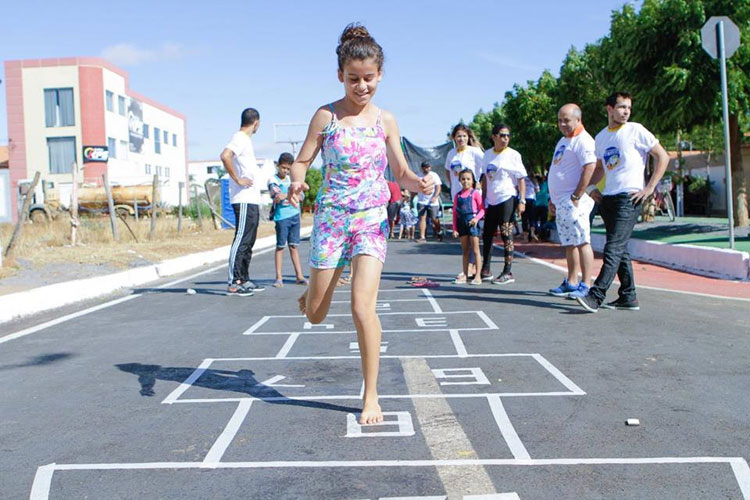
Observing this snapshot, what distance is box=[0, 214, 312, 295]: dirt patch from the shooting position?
11.1 metres

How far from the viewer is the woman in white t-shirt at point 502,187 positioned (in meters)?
10.2

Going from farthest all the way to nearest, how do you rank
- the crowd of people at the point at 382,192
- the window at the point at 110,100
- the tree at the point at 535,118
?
the window at the point at 110,100 < the tree at the point at 535,118 < the crowd of people at the point at 382,192

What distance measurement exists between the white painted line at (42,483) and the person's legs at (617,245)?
550 centimetres

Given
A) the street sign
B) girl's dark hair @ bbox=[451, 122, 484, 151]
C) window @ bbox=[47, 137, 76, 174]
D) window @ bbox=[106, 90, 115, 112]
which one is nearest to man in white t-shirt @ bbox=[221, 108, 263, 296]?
girl's dark hair @ bbox=[451, 122, 484, 151]

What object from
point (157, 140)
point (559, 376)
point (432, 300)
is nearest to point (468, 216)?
point (432, 300)

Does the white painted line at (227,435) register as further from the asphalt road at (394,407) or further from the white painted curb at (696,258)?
the white painted curb at (696,258)

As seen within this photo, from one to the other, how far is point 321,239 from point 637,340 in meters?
3.12

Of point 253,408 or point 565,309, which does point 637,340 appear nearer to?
point 565,309

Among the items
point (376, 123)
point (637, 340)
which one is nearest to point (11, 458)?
point (376, 123)

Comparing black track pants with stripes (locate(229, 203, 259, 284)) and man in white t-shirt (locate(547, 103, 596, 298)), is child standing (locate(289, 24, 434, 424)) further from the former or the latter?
black track pants with stripes (locate(229, 203, 259, 284))

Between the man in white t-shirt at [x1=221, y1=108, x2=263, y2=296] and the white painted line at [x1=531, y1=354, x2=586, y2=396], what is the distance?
Answer: 504 cm

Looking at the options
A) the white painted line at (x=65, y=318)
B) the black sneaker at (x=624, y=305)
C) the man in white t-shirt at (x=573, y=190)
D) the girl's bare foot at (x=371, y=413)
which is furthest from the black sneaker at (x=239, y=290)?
the girl's bare foot at (x=371, y=413)

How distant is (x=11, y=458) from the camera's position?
12.1 feet

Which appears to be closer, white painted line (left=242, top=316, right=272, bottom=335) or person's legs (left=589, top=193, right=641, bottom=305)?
white painted line (left=242, top=316, right=272, bottom=335)
